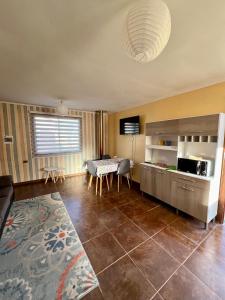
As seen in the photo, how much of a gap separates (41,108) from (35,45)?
3.04 meters

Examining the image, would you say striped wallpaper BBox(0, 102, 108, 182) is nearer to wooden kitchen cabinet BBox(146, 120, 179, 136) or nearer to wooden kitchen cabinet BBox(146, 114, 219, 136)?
wooden kitchen cabinet BBox(146, 120, 179, 136)

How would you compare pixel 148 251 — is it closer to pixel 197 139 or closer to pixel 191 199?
pixel 191 199

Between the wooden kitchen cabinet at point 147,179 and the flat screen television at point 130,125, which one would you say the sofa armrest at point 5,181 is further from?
the flat screen television at point 130,125

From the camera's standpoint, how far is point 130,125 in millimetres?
3961

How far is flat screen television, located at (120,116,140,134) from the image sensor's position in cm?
378

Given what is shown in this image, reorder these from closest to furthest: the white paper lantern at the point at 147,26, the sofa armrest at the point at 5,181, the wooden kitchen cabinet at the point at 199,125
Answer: the white paper lantern at the point at 147,26, the wooden kitchen cabinet at the point at 199,125, the sofa armrest at the point at 5,181

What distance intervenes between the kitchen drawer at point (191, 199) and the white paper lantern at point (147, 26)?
7.18 ft

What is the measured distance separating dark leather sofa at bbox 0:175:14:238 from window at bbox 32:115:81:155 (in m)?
1.44

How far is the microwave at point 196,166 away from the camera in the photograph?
2189mm

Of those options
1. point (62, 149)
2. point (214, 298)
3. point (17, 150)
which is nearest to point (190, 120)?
point (214, 298)

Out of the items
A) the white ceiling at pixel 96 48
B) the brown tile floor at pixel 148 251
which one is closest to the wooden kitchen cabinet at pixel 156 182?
the brown tile floor at pixel 148 251

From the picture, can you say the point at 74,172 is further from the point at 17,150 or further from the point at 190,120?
the point at 190,120

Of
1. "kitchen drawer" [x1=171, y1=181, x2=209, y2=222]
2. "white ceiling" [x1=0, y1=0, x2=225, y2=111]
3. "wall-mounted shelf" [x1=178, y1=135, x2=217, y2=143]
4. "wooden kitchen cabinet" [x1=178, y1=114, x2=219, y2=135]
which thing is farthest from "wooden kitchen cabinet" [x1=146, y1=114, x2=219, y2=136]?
"kitchen drawer" [x1=171, y1=181, x2=209, y2=222]

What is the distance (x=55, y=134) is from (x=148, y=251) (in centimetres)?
403
